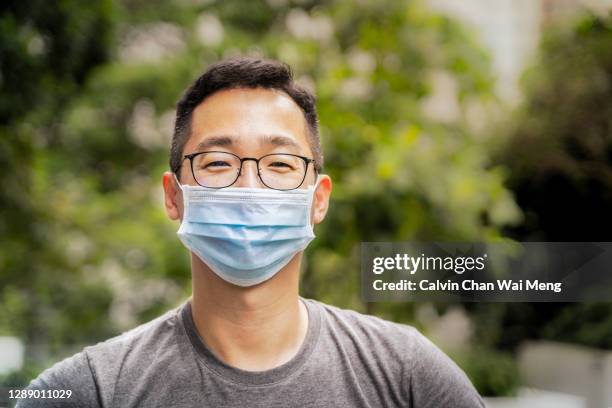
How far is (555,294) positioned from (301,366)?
4.13ft

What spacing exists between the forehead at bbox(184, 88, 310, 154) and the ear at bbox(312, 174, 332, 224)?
0.12 m

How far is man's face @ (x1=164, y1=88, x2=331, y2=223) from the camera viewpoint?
1.71m

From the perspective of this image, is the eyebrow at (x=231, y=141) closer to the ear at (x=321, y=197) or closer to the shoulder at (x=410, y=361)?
the ear at (x=321, y=197)

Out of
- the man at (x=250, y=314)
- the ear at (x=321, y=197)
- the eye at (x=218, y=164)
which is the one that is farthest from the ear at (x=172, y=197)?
the ear at (x=321, y=197)

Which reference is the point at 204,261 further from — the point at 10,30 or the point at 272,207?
the point at 10,30

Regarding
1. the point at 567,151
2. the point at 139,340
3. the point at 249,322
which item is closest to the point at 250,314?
the point at 249,322

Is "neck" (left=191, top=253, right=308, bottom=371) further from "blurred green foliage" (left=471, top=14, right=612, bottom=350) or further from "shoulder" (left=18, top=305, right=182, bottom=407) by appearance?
"blurred green foliage" (left=471, top=14, right=612, bottom=350)

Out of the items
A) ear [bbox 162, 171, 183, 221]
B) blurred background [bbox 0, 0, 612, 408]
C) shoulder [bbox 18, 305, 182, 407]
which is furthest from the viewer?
blurred background [bbox 0, 0, 612, 408]

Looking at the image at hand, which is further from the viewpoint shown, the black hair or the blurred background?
the blurred background

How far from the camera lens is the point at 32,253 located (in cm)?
468

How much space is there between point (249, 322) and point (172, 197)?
381mm

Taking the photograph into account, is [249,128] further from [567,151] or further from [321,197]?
[567,151]

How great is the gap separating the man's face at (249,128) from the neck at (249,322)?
267mm

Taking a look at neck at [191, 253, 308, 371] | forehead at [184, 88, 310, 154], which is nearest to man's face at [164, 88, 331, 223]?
forehead at [184, 88, 310, 154]
